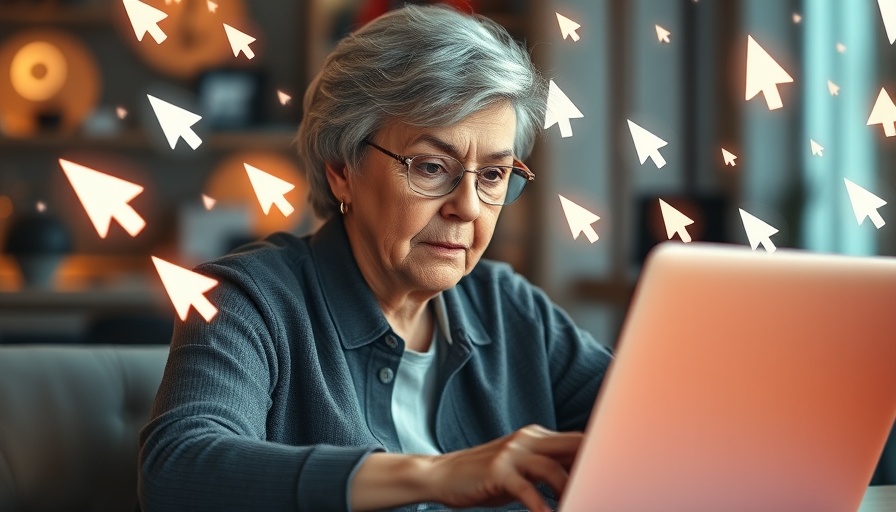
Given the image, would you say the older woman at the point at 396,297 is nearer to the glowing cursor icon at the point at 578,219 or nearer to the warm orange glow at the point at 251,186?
the glowing cursor icon at the point at 578,219

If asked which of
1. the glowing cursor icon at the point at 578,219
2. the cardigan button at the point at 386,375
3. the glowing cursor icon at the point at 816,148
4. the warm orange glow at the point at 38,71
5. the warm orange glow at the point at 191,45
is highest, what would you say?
the glowing cursor icon at the point at 816,148

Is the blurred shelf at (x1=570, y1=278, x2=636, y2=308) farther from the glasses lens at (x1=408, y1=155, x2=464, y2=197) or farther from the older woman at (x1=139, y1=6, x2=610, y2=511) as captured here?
the glasses lens at (x1=408, y1=155, x2=464, y2=197)

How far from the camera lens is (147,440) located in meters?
1.12

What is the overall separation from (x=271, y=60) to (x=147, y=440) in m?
3.91

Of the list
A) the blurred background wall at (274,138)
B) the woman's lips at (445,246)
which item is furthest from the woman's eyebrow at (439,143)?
the blurred background wall at (274,138)

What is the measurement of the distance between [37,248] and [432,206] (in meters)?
3.34

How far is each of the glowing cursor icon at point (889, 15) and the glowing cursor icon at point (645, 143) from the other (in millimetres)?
1111

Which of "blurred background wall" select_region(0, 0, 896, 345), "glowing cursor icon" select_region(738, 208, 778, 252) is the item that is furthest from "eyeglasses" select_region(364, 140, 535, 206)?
"blurred background wall" select_region(0, 0, 896, 345)

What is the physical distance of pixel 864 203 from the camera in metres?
3.40

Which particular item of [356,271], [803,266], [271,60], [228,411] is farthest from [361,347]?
[271,60]

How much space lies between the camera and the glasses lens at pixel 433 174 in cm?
143

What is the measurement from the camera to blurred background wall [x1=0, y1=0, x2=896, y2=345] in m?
4.26

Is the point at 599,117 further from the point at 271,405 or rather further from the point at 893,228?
the point at 271,405

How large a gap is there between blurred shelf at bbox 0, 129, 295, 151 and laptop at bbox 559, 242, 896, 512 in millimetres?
3681
